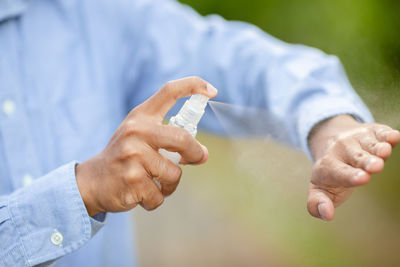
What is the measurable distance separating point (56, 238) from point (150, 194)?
0.15 meters

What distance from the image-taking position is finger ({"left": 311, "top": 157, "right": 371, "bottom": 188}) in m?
0.49

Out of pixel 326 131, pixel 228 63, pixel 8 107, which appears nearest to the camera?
pixel 326 131

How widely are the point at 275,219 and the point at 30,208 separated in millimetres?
642

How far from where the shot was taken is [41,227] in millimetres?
561

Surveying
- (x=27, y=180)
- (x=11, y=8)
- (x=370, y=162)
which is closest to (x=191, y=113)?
(x=370, y=162)

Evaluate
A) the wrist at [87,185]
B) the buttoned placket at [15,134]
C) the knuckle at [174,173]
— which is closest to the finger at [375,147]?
the knuckle at [174,173]

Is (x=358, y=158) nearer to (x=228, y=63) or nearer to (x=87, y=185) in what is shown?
(x=87, y=185)

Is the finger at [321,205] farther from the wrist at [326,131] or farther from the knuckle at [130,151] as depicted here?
the knuckle at [130,151]

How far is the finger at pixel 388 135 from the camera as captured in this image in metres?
0.51

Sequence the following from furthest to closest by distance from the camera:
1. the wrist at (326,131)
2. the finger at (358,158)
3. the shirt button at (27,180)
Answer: the shirt button at (27,180), the wrist at (326,131), the finger at (358,158)

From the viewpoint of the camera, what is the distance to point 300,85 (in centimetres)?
80

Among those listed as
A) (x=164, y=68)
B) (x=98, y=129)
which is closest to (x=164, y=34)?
(x=164, y=68)

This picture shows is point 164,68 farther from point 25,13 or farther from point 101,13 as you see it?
point 25,13

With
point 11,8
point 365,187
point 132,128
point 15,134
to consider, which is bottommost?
point 365,187
